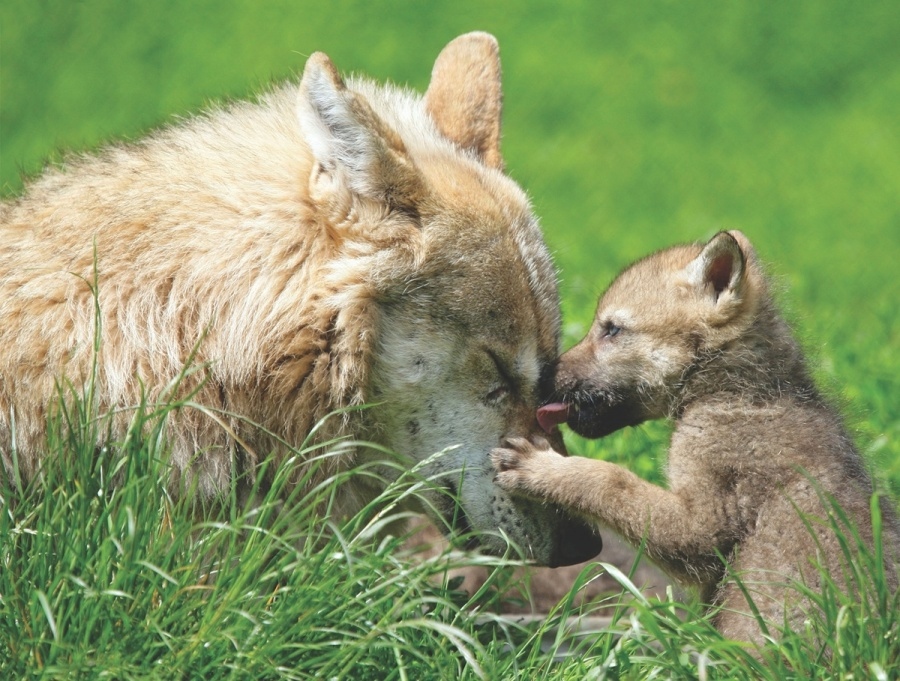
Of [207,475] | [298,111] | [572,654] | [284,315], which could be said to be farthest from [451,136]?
[572,654]

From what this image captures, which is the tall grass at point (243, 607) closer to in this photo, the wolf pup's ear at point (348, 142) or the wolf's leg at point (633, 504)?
the wolf's leg at point (633, 504)

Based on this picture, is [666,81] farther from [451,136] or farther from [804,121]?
[451,136]

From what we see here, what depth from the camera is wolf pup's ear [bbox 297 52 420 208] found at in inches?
144

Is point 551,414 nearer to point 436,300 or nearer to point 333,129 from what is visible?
point 436,300

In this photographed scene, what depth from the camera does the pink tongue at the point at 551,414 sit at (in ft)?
13.9

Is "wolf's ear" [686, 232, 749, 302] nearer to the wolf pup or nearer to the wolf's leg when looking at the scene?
the wolf pup

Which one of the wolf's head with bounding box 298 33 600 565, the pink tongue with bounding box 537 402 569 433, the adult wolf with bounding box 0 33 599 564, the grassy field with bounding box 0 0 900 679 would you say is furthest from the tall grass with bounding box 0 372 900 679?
the pink tongue with bounding box 537 402 569 433

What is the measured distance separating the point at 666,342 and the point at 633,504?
0.72 metres

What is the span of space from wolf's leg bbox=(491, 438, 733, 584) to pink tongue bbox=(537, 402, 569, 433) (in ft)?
0.76

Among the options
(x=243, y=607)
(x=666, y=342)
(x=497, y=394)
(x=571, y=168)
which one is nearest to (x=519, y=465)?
(x=497, y=394)

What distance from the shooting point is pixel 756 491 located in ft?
12.3

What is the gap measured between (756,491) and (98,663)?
2.11 meters

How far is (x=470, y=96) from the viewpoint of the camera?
480cm

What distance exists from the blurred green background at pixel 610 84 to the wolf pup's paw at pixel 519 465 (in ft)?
26.3
